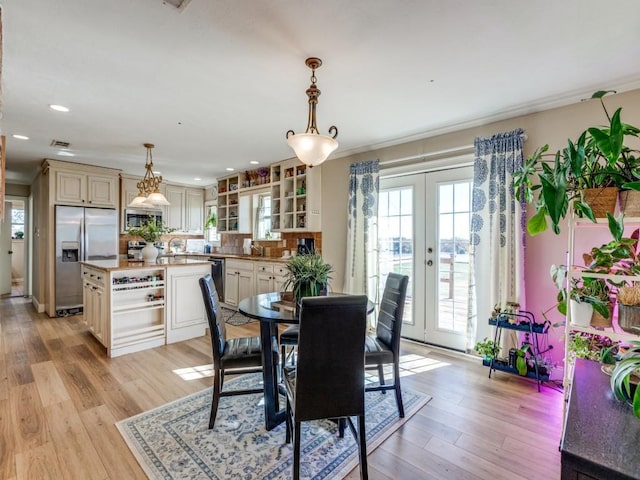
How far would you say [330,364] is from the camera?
1591 mm

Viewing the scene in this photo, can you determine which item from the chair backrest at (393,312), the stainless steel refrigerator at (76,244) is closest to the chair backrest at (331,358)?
the chair backrest at (393,312)

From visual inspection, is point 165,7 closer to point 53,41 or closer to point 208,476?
point 53,41

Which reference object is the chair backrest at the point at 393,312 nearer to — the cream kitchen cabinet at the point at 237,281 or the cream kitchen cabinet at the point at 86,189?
the cream kitchen cabinet at the point at 237,281

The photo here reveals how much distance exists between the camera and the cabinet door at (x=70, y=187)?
4.90m

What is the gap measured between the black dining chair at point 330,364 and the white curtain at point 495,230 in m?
2.03

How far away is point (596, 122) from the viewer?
101 inches

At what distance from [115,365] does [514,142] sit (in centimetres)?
442

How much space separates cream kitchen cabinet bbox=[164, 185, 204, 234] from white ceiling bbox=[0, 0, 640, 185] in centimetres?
314

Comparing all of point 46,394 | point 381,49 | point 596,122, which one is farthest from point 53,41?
point 596,122

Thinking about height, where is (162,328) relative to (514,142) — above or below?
below

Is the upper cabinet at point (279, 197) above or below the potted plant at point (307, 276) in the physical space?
above

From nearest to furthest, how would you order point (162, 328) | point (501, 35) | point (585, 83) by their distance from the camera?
point (501, 35) < point (585, 83) < point (162, 328)

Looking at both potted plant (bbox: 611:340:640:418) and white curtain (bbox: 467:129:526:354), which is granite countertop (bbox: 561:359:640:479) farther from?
white curtain (bbox: 467:129:526:354)

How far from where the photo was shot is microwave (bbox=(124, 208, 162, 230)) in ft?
19.7
